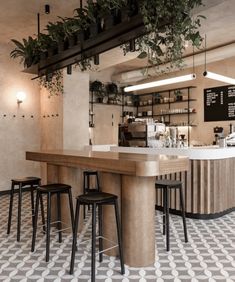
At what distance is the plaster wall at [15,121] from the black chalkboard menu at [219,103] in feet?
14.3

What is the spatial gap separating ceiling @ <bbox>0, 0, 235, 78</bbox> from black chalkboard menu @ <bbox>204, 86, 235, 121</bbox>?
4.95 ft

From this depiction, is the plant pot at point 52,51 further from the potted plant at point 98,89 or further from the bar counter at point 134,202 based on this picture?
the potted plant at point 98,89

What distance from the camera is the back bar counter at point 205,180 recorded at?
4441mm

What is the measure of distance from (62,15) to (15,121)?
277 cm

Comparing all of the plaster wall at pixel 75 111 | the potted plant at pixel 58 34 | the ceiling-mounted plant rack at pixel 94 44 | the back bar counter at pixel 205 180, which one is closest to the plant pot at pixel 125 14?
the ceiling-mounted plant rack at pixel 94 44

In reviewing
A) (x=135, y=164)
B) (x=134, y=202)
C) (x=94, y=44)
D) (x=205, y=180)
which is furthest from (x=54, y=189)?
(x=205, y=180)

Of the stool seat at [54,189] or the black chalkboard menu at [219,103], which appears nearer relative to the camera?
the stool seat at [54,189]

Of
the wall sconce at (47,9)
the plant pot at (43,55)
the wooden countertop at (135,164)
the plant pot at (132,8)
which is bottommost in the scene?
the wooden countertop at (135,164)

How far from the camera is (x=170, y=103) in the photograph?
882 cm

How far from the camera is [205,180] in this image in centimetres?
447

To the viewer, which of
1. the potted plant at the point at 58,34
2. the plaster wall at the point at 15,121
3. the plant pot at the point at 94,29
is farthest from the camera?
the plaster wall at the point at 15,121

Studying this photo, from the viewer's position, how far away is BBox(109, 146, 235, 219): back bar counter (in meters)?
4.44

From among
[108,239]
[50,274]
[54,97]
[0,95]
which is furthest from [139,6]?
[0,95]

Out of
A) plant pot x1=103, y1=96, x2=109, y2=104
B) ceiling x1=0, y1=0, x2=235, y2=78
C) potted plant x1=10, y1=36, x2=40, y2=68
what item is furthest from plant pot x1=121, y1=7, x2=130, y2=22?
plant pot x1=103, y1=96, x2=109, y2=104
